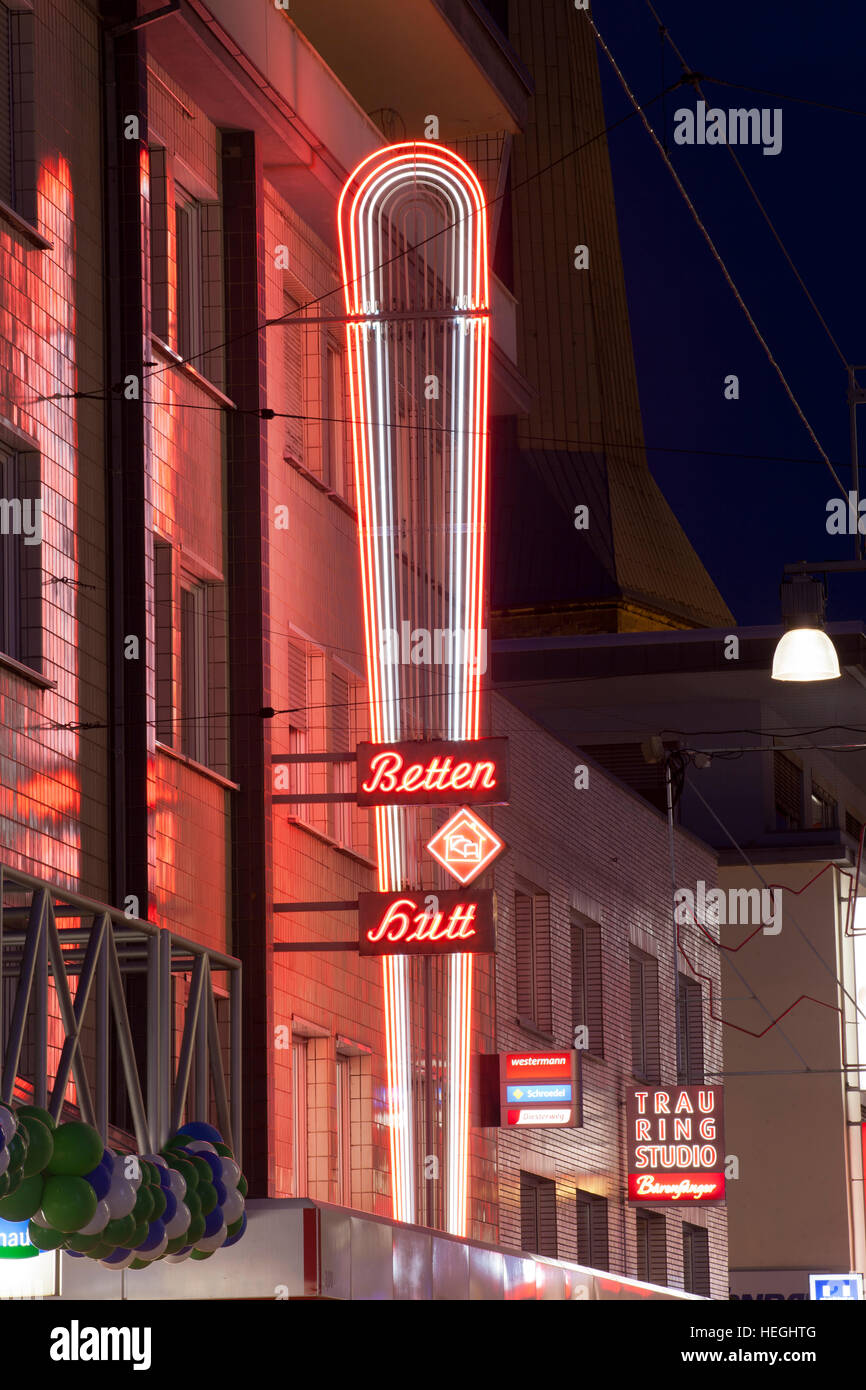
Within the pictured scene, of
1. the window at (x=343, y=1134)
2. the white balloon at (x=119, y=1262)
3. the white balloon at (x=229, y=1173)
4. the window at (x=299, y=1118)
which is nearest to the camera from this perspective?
the white balloon at (x=119, y=1262)

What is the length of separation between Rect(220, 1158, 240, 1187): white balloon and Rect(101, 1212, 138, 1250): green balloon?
5.58 ft

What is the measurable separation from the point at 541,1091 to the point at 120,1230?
525 inches

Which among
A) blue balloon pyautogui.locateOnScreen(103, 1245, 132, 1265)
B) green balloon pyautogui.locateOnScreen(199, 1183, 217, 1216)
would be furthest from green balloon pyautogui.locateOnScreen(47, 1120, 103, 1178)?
green balloon pyautogui.locateOnScreen(199, 1183, 217, 1216)

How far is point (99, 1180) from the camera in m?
12.9

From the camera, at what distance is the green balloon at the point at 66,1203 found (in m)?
12.6

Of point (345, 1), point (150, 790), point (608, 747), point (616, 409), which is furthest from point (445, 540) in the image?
point (616, 409)

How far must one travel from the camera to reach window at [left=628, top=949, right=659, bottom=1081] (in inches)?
1362

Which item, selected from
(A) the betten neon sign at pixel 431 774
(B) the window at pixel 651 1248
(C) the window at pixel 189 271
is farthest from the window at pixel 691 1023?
(C) the window at pixel 189 271

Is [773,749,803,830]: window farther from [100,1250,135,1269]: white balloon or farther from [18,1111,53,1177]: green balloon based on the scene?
[18,1111,53,1177]: green balloon

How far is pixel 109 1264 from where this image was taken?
13992 millimetres

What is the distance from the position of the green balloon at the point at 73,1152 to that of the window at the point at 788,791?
32.7 metres

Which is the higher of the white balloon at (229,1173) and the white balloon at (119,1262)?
the white balloon at (229,1173)

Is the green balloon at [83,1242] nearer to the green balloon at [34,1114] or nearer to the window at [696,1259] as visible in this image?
the green balloon at [34,1114]

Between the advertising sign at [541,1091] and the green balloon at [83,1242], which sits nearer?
the green balloon at [83,1242]
